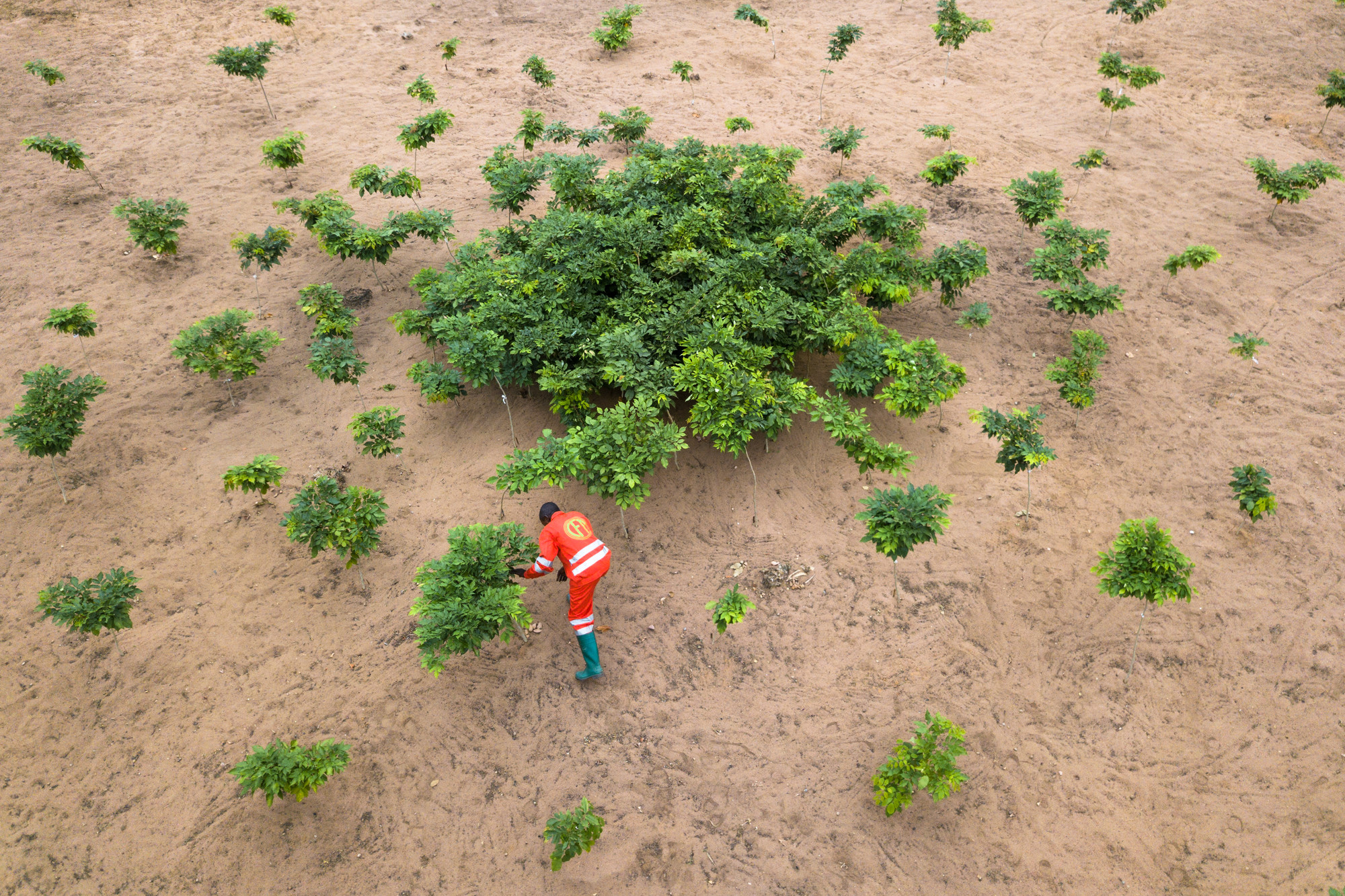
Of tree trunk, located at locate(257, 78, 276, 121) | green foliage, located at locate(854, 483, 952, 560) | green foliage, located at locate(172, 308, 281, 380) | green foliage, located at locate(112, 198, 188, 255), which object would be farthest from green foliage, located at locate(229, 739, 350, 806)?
tree trunk, located at locate(257, 78, 276, 121)

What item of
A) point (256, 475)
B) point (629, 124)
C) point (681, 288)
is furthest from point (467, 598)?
point (629, 124)

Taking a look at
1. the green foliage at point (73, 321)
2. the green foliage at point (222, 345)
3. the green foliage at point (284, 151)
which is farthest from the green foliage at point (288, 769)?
the green foliage at point (284, 151)

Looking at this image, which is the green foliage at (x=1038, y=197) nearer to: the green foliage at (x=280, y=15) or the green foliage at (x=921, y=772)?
the green foliage at (x=921, y=772)

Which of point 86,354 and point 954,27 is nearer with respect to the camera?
point 86,354

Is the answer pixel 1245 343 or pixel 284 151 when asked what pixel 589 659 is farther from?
pixel 284 151

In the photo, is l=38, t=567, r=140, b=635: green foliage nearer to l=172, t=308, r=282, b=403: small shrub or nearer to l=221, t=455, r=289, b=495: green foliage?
l=221, t=455, r=289, b=495: green foliage

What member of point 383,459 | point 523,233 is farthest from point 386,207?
point 383,459

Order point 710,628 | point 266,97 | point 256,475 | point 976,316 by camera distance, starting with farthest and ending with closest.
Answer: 1. point 266,97
2. point 976,316
3. point 256,475
4. point 710,628

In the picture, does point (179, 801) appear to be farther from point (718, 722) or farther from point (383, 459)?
point (718, 722)
